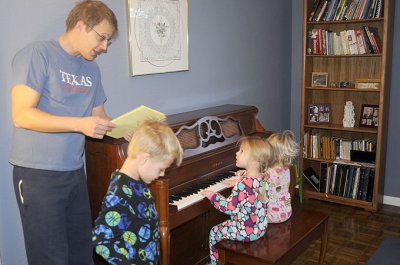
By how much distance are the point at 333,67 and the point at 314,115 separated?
527mm

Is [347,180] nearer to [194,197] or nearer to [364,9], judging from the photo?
[364,9]

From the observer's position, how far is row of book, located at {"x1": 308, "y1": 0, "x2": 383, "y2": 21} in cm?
367

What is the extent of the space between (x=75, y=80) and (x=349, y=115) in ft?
9.58

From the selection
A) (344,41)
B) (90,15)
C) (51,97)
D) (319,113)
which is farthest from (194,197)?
(344,41)

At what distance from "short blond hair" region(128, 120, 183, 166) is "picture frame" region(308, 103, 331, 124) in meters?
2.82

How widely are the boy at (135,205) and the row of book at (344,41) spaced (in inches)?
109

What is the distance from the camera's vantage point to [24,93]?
169 cm

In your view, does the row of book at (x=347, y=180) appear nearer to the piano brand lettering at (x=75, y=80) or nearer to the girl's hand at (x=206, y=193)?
the girl's hand at (x=206, y=193)

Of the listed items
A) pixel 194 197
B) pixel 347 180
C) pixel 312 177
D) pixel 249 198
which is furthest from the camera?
pixel 312 177

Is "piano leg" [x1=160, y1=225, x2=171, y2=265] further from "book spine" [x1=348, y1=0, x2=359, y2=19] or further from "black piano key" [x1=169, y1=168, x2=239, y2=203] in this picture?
"book spine" [x1=348, y1=0, x2=359, y2=19]

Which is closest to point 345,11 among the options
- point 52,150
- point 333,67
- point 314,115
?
point 333,67

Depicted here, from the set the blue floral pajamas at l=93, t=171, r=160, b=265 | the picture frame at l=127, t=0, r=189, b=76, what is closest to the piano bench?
the blue floral pajamas at l=93, t=171, r=160, b=265

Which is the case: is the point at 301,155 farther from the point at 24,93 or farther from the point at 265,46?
the point at 24,93

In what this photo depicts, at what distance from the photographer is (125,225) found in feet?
4.99
